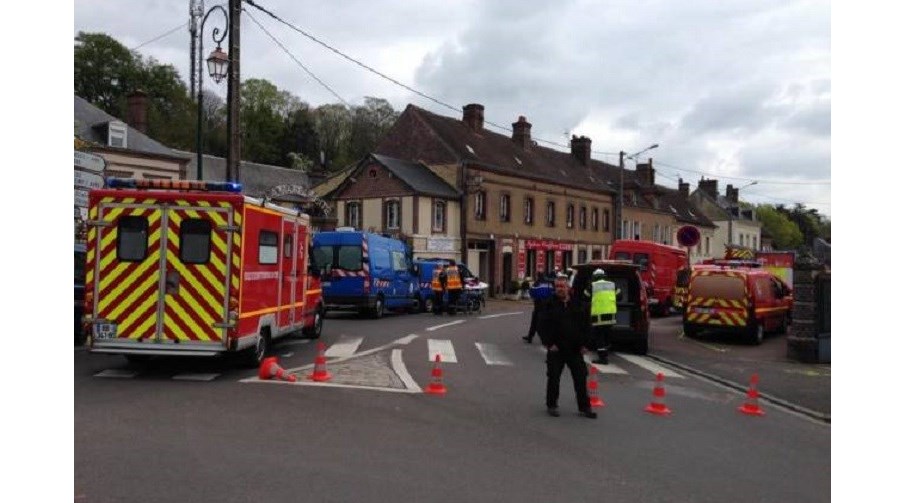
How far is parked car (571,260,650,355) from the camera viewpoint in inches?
689

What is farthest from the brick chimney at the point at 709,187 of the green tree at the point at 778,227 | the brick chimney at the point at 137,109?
the brick chimney at the point at 137,109

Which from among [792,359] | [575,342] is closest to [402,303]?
[792,359]

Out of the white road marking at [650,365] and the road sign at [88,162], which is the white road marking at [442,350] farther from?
the road sign at [88,162]

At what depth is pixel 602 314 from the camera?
1563 centimetres

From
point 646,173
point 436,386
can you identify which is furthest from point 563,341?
point 646,173

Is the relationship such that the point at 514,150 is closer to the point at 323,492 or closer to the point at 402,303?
the point at 402,303

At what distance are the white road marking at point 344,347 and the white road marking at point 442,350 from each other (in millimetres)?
1448

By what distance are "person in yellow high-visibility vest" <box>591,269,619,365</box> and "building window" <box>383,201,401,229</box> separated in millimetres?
25259

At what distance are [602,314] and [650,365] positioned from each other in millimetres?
1467

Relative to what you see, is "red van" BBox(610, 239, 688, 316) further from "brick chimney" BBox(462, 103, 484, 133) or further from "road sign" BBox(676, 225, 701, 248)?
"brick chimney" BBox(462, 103, 484, 133)

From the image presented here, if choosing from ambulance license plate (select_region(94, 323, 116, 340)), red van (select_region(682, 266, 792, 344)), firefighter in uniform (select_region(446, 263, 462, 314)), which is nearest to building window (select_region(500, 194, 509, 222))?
firefighter in uniform (select_region(446, 263, 462, 314))

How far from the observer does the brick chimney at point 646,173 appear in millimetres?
67812

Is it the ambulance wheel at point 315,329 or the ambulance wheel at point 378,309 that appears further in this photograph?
the ambulance wheel at point 378,309

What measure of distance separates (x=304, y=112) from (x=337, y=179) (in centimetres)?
3246
